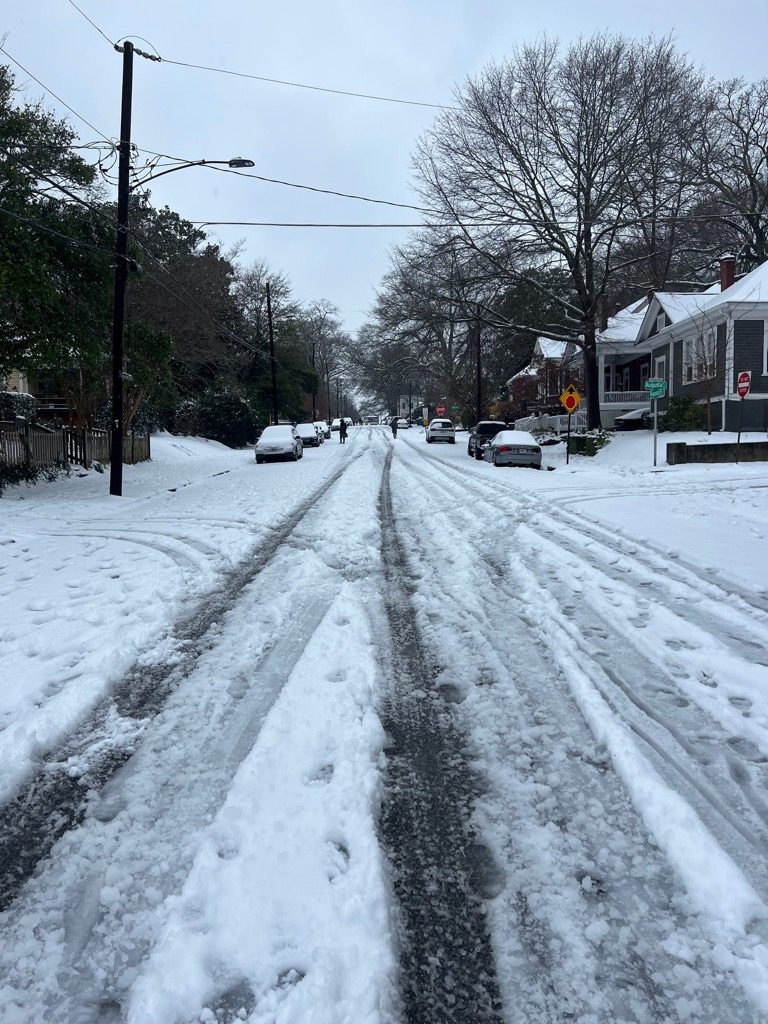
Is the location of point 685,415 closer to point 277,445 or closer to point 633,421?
point 633,421

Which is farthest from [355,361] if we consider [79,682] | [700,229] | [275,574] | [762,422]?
[79,682]

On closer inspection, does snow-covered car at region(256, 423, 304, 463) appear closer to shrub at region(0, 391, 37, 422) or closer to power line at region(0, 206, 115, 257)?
shrub at region(0, 391, 37, 422)

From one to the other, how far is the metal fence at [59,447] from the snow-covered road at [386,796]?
11.6 meters

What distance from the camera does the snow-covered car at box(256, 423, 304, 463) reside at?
29.7 m

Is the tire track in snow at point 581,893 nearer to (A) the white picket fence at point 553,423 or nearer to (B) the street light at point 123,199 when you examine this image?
(B) the street light at point 123,199

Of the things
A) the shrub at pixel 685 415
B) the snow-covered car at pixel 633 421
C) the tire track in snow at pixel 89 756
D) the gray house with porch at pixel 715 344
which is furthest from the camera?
the snow-covered car at pixel 633 421

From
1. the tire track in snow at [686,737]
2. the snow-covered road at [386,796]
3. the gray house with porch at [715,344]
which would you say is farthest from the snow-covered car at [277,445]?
the tire track in snow at [686,737]

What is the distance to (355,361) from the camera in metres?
45.6

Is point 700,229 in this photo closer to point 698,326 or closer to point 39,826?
point 698,326

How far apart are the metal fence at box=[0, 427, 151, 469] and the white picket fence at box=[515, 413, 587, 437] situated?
2466cm

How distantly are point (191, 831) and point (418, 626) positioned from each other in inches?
124

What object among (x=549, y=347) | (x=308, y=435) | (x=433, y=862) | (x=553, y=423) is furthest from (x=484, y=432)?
(x=433, y=862)

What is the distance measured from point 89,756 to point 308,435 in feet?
135

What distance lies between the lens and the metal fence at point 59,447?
712 inches
